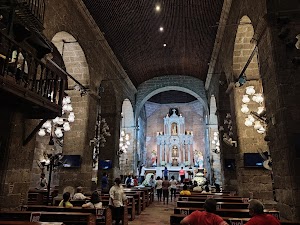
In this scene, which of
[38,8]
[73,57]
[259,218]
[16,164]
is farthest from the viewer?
[73,57]

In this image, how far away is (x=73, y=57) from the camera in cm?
925

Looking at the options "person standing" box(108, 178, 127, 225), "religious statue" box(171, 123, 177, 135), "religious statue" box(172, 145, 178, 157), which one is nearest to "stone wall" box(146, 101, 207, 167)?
"religious statue" box(171, 123, 177, 135)

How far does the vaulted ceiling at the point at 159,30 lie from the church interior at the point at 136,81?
5 centimetres

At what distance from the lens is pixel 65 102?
26.7 feet

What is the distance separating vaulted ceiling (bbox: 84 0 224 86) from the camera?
907cm

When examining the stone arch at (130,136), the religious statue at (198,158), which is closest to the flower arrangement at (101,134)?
the stone arch at (130,136)

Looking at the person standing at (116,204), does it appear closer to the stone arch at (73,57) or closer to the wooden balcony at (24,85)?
the wooden balcony at (24,85)

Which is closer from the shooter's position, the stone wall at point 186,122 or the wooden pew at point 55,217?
the wooden pew at point 55,217

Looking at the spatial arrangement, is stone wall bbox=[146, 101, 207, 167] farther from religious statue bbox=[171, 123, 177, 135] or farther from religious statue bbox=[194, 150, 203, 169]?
religious statue bbox=[171, 123, 177, 135]

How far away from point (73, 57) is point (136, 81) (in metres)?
7.62

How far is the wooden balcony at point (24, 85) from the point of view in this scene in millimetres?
3943

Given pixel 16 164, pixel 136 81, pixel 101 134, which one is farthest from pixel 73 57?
pixel 136 81

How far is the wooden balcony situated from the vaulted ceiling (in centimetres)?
469

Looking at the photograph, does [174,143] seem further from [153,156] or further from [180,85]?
[180,85]
